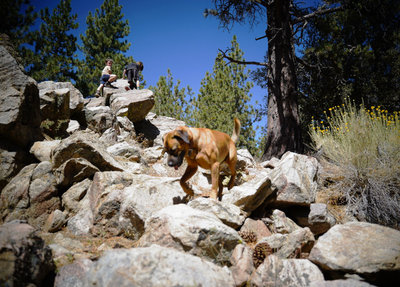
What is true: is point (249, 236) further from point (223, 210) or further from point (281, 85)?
point (281, 85)

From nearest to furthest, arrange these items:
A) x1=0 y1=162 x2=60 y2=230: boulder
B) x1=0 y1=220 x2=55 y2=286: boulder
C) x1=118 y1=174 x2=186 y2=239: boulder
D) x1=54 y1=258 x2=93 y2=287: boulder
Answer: x1=0 y1=220 x2=55 y2=286: boulder, x1=54 y1=258 x2=93 y2=287: boulder, x1=118 y1=174 x2=186 y2=239: boulder, x1=0 y1=162 x2=60 y2=230: boulder

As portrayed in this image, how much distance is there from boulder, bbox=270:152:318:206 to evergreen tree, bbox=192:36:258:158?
9.44 meters

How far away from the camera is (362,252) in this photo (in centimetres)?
229

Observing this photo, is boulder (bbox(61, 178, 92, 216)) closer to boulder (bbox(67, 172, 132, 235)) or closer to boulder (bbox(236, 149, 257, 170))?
boulder (bbox(67, 172, 132, 235))

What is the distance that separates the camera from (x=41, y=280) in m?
1.96

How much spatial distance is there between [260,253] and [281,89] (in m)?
5.70

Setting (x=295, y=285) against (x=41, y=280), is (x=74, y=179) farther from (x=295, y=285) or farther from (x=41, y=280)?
(x=295, y=285)

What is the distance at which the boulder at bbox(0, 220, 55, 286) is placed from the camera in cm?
174

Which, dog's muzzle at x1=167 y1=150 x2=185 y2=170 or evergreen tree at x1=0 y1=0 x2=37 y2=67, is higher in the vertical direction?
evergreen tree at x1=0 y1=0 x2=37 y2=67

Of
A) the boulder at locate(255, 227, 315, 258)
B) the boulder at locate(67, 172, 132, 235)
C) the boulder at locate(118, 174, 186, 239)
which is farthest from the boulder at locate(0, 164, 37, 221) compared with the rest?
the boulder at locate(255, 227, 315, 258)

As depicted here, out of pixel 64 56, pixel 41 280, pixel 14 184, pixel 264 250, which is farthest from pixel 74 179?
pixel 64 56

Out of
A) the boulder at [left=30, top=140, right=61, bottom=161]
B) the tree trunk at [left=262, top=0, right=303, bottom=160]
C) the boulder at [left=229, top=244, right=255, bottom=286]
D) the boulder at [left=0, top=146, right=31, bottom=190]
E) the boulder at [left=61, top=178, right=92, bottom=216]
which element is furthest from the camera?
the tree trunk at [left=262, top=0, right=303, bottom=160]

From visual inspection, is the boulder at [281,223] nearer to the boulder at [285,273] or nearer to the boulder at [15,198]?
the boulder at [285,273]

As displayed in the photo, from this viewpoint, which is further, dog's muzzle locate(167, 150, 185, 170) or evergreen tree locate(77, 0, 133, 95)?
evergreen tree locate(77, 0, 133, 95)
